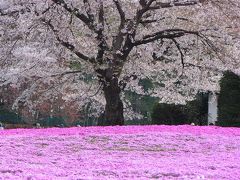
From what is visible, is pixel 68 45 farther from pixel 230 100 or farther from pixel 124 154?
pixel 124 154

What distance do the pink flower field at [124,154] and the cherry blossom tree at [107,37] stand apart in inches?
167

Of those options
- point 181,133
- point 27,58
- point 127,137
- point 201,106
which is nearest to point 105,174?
point 127,137

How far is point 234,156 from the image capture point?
9.65 metres

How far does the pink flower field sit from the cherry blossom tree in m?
4.24

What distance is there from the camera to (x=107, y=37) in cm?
1808

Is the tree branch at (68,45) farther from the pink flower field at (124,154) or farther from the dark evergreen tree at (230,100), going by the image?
the dark evergreen tree at (230,100)

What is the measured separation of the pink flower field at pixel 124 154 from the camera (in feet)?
23.6

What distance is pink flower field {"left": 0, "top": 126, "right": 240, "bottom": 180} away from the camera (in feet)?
23.6

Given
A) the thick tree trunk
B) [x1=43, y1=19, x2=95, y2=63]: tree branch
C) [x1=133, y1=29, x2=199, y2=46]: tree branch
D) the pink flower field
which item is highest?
[x1=133, y1=29, x2=199, y2=46]: tree branch

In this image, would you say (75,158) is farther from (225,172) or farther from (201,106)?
(201,106)

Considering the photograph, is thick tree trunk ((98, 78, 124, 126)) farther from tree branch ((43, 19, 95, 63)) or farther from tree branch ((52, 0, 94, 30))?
tree branch ((52, 0, 94, 30))

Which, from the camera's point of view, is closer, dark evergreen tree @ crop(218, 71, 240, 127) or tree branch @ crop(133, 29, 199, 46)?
tree branch @ crop(133, 29, 199, 46)

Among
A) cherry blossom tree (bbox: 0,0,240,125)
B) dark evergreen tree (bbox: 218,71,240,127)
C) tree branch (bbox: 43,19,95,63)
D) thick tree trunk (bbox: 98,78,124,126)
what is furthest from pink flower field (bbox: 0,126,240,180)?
dark evergreen tree (bbox: 218,71,240,127)

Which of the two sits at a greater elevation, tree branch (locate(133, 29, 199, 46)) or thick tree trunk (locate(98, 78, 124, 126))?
tree branch (locate(133, 29, 199, 46))
